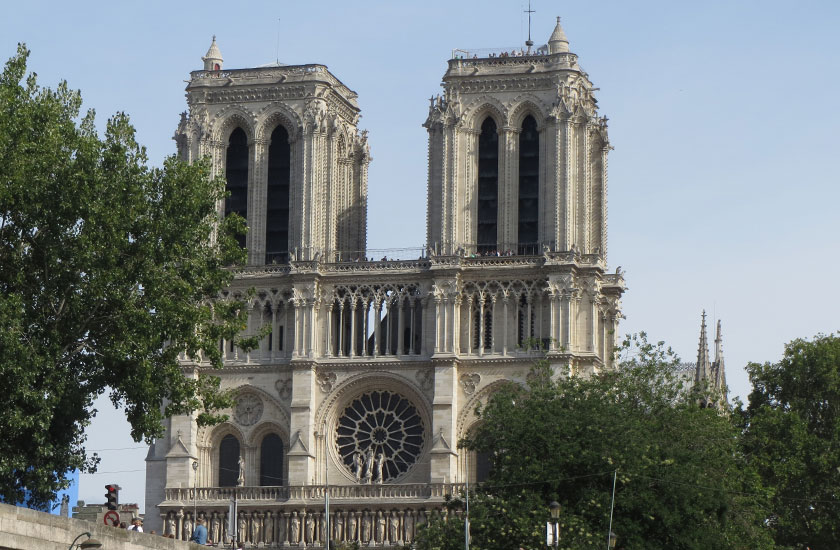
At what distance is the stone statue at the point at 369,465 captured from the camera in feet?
306

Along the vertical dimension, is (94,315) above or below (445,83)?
below

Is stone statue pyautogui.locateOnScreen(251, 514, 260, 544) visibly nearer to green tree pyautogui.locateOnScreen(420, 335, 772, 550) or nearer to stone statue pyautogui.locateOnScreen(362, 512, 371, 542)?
stone statue pyautogui.locateOnScreen(362, 512, 371, 542)

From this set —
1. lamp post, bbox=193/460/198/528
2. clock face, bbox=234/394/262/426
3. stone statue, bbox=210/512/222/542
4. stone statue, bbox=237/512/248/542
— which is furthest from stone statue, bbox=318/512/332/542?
clock face, bbox=234/394/262/426

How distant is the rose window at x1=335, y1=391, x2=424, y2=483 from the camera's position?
9431 centimetres

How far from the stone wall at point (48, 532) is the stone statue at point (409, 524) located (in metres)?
41.4

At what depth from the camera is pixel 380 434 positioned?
9494 cm

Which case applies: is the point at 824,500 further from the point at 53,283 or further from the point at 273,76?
the point at 53,283

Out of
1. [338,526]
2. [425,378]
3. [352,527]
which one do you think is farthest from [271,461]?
[425,378]

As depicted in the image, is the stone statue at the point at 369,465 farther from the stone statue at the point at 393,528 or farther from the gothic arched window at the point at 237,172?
the gothic arched window at the point at 237,172

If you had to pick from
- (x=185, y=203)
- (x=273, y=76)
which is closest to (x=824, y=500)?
(x=273, y=76)

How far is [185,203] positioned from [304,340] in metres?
32.0

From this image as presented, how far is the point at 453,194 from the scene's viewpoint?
3706 inches

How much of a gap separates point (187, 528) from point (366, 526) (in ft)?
25.1

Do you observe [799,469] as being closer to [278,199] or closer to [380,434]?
[380,434]
